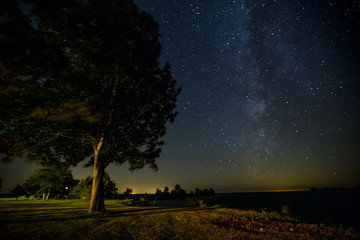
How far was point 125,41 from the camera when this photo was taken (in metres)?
10.0

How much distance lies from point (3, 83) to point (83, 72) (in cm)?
428

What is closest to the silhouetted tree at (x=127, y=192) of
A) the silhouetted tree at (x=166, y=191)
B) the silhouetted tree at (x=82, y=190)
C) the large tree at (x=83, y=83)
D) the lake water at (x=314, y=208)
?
the lake water at (x=314, y=208)

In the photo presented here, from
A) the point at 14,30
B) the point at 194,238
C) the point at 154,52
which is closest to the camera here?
the point at 194,238

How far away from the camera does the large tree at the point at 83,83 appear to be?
730 cm

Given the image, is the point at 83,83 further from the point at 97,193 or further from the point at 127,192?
the point at 127,192

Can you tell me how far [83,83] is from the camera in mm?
11008

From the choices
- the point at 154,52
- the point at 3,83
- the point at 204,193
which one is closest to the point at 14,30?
the point at 3,83

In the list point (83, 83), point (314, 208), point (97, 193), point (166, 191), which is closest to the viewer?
point (83, 83)

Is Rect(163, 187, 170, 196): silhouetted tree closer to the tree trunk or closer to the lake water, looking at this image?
the lake water

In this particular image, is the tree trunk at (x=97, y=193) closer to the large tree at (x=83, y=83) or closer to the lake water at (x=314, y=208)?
the large tree at (x=83, y=83)

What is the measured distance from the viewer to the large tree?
24.0ft

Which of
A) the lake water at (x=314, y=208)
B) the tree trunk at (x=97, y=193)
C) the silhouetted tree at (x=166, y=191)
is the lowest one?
the lake water at (x=314, y=208)

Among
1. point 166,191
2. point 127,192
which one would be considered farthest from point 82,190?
point 166,191

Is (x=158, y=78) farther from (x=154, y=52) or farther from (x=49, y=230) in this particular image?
(x=49, y=230)
